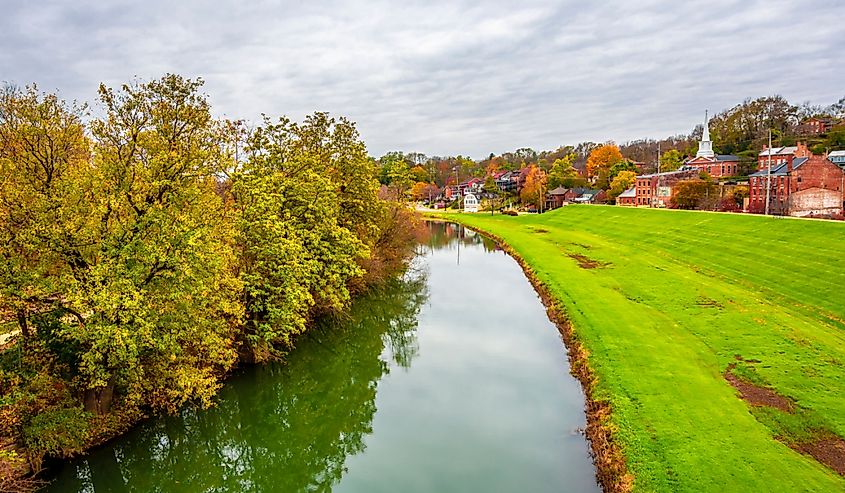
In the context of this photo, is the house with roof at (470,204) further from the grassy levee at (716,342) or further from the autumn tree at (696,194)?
the grassy levee at (716,342)

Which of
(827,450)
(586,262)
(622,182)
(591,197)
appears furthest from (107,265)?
(591,197)

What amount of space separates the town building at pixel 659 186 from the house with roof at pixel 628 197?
0.77 m

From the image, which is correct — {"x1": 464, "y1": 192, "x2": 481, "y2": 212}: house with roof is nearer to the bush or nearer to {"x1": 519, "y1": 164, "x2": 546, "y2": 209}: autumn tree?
{"x1": 519, "y1": 164, "x2": 546, "y2": 209}: autumn tree

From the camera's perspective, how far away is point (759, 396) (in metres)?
17.0

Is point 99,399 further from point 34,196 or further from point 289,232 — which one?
point 289,232

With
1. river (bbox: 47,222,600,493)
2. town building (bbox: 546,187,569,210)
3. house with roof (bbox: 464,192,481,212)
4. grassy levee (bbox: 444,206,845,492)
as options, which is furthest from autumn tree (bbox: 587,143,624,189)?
river (bbox: 47,222,600,493)

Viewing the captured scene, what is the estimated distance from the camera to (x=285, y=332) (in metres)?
21.6

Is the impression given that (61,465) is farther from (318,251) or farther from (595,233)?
(595,233)

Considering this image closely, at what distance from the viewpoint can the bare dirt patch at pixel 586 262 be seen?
40969 mm

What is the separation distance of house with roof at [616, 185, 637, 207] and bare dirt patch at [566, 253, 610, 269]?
44.4m

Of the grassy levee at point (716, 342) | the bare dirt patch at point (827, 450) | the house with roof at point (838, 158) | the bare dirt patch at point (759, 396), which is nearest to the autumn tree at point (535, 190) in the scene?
the house with roof at point (838, 158)

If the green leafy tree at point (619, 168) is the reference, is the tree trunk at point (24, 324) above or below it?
below

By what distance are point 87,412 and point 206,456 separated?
12.0ft

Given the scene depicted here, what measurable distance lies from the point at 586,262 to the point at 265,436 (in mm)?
31194
